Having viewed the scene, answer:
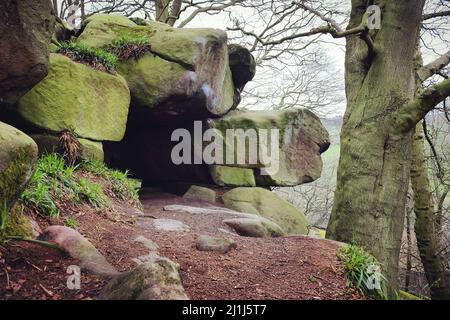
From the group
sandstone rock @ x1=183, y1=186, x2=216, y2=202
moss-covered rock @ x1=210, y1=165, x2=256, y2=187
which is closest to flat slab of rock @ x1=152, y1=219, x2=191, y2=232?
sandstone rock @ x1=183, y1=186, x2=216, y2=202

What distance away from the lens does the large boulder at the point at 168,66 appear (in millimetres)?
5797

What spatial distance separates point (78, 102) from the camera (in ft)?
15.4

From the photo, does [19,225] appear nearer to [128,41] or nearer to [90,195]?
[90,195]

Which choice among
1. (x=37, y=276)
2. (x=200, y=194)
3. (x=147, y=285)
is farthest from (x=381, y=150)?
(x=200, y=194)

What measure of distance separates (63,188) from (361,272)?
120 inches

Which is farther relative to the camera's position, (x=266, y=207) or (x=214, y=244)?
(x=266, y=207)

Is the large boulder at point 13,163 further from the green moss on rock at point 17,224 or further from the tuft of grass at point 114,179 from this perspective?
the tuft of grass at point 114,179

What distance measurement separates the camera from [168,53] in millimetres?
5887

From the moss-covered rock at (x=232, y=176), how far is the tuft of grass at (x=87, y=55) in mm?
3102

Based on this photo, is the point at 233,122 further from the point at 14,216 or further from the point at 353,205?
the point at 14,216

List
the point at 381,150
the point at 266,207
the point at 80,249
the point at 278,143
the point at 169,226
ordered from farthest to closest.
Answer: the point at 278,143 < the point at 266,207 < the point at 169,226 < the point at 381,150 < the point at 80,249

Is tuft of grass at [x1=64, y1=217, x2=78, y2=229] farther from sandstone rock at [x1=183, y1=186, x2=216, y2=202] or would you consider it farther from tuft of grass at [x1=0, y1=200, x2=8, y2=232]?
sandstone rock at [x1=183, y1=186, x2=216, y2=202]

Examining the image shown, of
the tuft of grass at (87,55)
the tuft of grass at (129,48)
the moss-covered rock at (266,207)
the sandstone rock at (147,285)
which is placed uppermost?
the tuft of grass at (129,48)

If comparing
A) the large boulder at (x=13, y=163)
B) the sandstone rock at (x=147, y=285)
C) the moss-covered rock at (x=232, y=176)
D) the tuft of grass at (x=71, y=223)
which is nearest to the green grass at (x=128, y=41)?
the moss-covered rock at (x=232, y=176)
